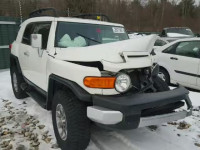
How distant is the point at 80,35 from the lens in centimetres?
358

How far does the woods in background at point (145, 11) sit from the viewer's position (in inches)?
734

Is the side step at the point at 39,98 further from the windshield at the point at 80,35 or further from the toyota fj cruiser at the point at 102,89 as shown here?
the windshield at the point at 80,35

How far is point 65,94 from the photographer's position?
2.85 meters

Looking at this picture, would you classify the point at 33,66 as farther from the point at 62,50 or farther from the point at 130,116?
the point at 130,116

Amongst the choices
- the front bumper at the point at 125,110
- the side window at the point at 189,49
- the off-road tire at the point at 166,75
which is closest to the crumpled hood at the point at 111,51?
the front bumper at the point at 125,110

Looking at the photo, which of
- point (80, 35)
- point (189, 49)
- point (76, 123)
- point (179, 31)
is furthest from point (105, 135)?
point (179, 31)

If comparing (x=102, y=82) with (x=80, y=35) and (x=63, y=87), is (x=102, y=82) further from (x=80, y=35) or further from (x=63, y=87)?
(x=80, y=35)

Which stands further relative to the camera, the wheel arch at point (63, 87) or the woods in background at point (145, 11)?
the woods in background at point (145, 11)

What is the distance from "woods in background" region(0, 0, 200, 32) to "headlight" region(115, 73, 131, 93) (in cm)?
1601

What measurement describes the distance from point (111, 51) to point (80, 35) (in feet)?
3.50

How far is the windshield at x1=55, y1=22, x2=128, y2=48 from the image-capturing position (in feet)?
11.3

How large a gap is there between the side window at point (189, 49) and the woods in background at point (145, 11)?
43.6 feet

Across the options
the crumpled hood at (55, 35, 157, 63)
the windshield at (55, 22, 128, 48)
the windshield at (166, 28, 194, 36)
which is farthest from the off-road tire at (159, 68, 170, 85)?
the windshield at (166, 28, 194, 36)

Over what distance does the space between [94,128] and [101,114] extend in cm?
135
